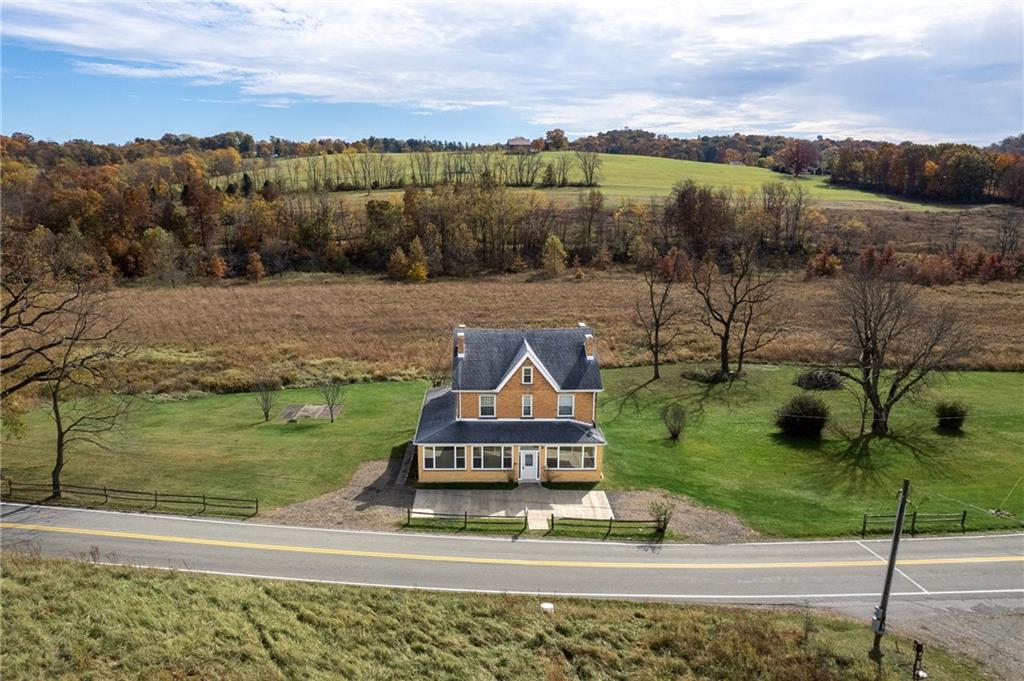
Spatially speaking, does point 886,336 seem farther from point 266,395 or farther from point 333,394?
point 266,395

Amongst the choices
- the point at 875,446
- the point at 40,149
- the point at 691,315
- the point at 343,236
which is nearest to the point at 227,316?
the point at 343,236

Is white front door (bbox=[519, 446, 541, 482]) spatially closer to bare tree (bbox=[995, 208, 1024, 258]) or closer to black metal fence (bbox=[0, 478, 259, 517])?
Answer: black metal fence (bbox=[0, 478, 259, 517])

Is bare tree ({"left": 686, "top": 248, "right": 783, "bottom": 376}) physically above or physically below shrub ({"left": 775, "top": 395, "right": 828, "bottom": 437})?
above

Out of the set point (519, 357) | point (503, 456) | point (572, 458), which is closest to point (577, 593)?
point (572, 458)

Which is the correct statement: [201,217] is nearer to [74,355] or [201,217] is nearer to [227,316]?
[227,316]

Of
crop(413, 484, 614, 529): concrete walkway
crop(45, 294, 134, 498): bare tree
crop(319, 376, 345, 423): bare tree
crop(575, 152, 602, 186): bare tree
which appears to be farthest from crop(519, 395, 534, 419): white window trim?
crop(575, 152, 602, 186): bare tree

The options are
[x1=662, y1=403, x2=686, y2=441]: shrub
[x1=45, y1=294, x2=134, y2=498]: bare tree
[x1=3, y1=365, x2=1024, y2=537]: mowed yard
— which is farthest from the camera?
[x1=662, y1=403, x2=686, y2=441]: shrub

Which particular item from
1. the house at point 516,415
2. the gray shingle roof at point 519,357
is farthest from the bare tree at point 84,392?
the gray shingle roof at point 519,357
